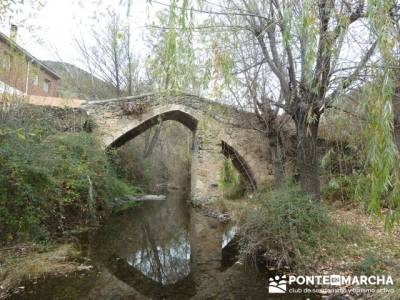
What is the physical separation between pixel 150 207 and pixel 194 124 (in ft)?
10.9

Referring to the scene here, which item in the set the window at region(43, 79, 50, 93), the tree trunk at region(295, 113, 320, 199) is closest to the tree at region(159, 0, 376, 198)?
the tree trunk at region(295, 113, 320, 199)

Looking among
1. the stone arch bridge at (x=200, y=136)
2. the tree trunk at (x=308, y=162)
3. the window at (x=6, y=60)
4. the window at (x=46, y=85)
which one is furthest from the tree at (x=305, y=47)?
the window at (x=46, y=85)

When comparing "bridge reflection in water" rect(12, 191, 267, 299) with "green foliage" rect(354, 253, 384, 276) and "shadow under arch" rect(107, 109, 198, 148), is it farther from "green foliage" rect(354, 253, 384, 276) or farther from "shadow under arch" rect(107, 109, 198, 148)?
"shadow under arch" rect(107, 109, 198, 148)

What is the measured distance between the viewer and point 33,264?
13.0ft

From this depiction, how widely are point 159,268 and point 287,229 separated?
2019mm

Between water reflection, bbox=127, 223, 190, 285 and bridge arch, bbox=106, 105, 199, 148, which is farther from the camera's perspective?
bridge arch, bbox=106, 105, 199, 148

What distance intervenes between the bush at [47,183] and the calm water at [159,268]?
695 millimetres

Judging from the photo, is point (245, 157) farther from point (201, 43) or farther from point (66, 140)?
point (201, 43)

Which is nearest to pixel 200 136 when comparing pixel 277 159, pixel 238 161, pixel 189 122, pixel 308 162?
pixel 189 122

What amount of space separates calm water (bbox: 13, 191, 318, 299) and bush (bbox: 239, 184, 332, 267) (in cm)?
43

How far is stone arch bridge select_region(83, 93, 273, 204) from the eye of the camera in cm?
968

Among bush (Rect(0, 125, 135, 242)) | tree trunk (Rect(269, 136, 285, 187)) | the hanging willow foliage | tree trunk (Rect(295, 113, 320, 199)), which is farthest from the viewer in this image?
tree trunk (Rect(269, 136, 285, 187))

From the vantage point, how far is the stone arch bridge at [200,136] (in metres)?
9.68

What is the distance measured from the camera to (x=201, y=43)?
166 inches
